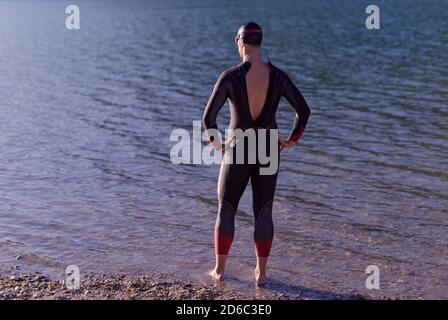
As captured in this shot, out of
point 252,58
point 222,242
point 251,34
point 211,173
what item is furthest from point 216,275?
point 211,173

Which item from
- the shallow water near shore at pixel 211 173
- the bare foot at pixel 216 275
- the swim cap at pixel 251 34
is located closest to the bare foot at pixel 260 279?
the shallow water near shore at pixel 211 173

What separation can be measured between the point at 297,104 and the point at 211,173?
6.09 metres

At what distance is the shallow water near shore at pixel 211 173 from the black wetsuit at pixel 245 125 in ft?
2.32

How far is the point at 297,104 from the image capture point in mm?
7660

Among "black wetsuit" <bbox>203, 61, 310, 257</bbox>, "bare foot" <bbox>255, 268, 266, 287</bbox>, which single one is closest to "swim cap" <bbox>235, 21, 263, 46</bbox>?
"black wetsuit" <bbox>203, 61, 310, 257</bbox>

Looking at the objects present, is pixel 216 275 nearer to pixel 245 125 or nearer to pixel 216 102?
pixel 245 125

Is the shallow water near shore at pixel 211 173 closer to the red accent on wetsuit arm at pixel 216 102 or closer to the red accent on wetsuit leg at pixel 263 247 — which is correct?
the red accent on wetsuit leg at pixel 263 247

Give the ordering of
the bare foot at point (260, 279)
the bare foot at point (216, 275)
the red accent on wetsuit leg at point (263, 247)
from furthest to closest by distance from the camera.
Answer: the bare foot at point (216, 275) → the bare foot at point (260, 279) → the red accent on wetsuit leg at point (263, 247)

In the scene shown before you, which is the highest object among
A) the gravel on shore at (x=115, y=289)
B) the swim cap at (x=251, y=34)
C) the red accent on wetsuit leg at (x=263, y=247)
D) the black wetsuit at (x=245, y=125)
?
the swim cap at (x=251, y=34)

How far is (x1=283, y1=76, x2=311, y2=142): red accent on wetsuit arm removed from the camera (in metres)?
7.56

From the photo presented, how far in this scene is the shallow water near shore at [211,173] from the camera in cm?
896
